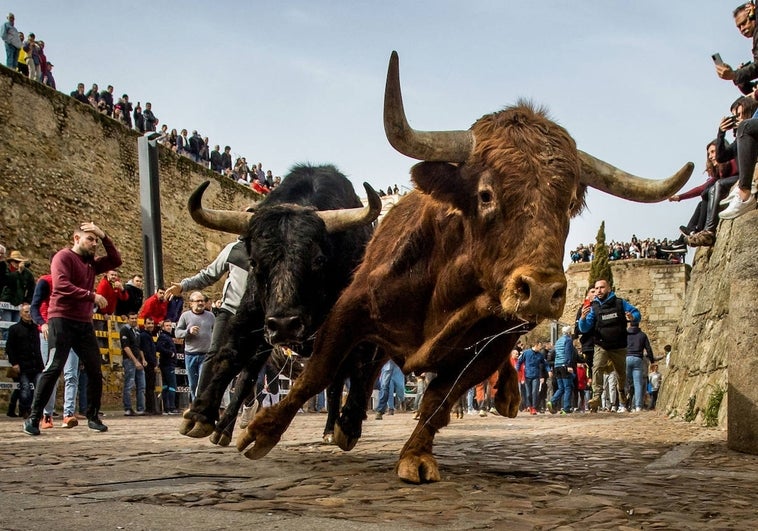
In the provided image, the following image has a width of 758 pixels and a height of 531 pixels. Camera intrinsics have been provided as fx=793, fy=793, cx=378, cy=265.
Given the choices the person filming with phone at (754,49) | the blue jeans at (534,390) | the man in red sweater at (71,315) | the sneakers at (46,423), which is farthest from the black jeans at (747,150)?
the blue jeans at (534,390)

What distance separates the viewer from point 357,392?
17.7ft

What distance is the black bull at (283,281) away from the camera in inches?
198

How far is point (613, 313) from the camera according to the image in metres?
11.1

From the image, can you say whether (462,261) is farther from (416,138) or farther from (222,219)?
(222,219)

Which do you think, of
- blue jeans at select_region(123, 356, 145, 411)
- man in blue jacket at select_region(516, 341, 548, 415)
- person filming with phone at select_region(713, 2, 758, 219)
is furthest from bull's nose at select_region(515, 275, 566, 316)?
man in blue jacket at select_region(516, 341, 548, 415)

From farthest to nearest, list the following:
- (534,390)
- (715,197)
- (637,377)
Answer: (534,390), (637,377), (715,197)

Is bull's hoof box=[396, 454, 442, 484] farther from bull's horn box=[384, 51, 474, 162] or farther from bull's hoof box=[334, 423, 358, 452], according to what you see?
bull's horn box=[384, 51, 474, 162]

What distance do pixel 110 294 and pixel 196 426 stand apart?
811 cm

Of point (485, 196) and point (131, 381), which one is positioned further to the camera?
point (131, 381)

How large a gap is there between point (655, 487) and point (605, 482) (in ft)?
0.81

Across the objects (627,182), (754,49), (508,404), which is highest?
(754,49)

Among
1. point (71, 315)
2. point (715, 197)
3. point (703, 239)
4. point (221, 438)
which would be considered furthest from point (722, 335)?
point (71, 315)

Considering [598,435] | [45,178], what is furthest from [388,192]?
[598,435]

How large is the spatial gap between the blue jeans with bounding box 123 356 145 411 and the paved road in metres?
6.87
